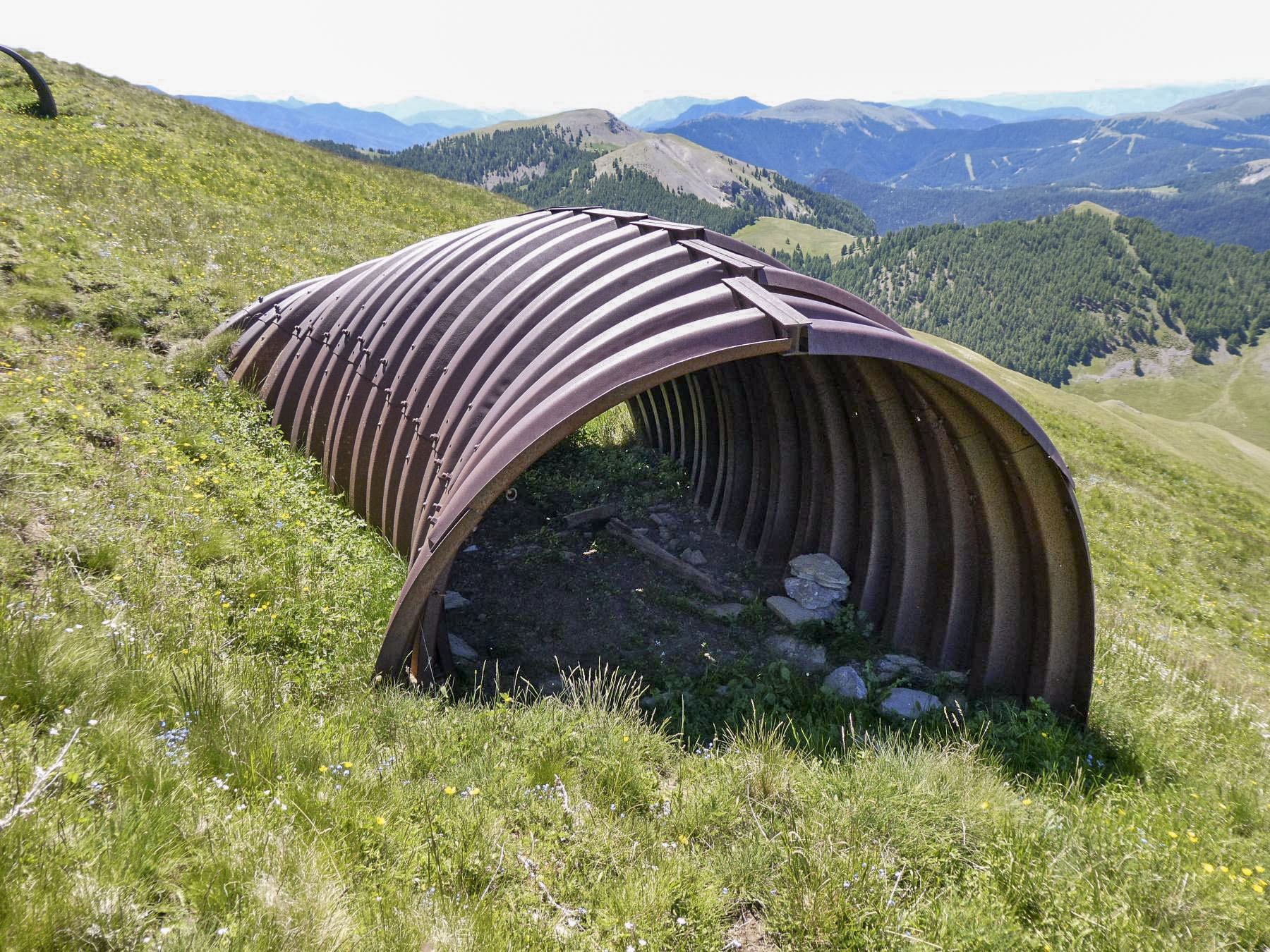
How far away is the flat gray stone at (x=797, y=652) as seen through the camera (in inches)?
278

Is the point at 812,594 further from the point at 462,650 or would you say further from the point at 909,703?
the point at 462,650

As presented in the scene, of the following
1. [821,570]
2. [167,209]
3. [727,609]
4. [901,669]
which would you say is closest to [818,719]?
[901,669]

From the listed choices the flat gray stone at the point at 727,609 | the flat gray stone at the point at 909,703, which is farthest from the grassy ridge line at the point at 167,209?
the flat gray stone at the point at 909,703

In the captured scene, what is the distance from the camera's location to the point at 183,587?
18.5ft

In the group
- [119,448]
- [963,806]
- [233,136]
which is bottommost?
[963,806]

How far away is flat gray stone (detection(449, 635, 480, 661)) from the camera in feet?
21.9

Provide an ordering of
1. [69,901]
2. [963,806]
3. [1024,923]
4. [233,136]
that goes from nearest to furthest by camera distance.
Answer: [69,901], [1024,923], [963,806], [233,136]

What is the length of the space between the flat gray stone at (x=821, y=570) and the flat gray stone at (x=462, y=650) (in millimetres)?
3760

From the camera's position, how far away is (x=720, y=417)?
10.1m

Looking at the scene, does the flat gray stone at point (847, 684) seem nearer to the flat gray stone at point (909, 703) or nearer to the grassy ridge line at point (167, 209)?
the flat gray stone at point (909, 703)

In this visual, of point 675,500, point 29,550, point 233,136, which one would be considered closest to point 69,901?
point 29,550

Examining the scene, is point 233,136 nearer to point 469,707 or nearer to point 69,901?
point 469,707

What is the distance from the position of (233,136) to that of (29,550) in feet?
85.2

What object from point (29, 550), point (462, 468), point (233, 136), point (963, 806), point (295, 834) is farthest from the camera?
point (233, 136)
